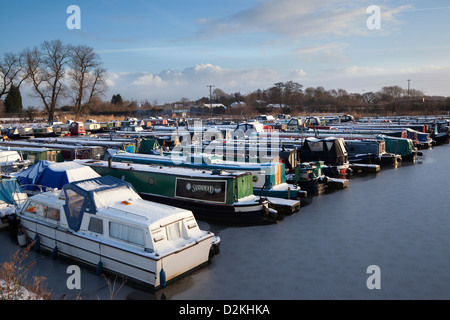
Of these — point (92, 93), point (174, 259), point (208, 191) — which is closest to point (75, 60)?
point (92, 93)

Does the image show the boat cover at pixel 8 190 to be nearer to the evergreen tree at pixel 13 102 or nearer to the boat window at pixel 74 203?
the boat window at pixel 74 203

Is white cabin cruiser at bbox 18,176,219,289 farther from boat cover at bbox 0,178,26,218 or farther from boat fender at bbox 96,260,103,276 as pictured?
boat cover at bbox 0,178,26,218

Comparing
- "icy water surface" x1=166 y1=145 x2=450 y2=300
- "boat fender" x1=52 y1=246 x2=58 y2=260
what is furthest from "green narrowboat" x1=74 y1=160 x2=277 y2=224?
"boat fender" x1=52 y1=246 x2=58 y2=260

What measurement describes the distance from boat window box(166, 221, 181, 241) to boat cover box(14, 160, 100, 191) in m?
8.69

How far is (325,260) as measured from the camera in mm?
12875

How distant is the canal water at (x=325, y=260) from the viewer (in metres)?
10.6

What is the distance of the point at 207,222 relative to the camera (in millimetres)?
16938

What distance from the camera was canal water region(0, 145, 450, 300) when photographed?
417 inches

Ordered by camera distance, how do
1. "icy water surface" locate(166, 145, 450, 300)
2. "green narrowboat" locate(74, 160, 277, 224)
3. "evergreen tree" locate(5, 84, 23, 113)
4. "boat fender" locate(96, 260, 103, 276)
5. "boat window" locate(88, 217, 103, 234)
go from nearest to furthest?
"icy water surface" locate(166, 145, 450, 300), "boat fender" locate(96, 260, 103, 276), "boat window" locate(88, 217, 103, 234), "green narrowboat" locate(74, 160, 277, 224), "evergreen tree" locate(5, 84, 23, 113)

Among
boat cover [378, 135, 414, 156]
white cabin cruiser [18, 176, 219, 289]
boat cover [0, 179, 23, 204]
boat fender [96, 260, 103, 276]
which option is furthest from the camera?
boat cover [378, 135, 414, 156]

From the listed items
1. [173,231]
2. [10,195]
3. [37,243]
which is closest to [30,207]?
[37,243]

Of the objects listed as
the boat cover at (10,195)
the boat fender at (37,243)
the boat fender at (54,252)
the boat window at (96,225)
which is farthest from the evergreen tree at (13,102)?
the boat window at (96,225)

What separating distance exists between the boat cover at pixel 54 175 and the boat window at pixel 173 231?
8.69 metres

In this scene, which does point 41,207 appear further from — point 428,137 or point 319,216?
point 428,137
